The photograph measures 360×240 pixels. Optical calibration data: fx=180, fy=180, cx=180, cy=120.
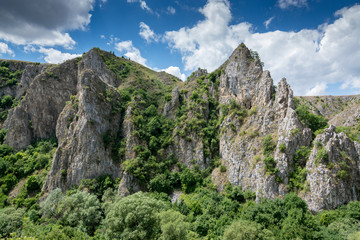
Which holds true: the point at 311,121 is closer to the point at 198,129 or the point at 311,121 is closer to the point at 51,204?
the point at 198,129

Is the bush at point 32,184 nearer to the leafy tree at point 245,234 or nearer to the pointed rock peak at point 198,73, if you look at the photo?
the leafy tree at point 245,234

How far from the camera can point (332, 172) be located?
36.8 m

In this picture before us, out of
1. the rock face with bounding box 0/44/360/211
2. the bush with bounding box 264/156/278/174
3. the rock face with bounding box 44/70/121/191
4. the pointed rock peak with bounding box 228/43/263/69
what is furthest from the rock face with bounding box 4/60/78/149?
the bush with bounding box 264/156/278/174

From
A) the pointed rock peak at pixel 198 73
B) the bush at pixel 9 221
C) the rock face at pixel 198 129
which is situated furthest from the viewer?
the pointed rock peak at pixel 198 73

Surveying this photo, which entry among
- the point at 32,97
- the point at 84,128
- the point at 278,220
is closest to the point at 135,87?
the point at 84,128

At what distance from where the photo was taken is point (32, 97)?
73.9 m

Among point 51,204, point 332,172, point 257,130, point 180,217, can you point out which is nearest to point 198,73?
point 257,130

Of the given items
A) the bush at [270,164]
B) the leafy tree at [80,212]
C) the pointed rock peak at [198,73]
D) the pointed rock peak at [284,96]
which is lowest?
the leafy tree at [80,212]

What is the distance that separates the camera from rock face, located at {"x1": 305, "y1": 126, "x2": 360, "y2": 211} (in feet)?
116

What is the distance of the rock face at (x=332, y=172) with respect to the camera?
116ft

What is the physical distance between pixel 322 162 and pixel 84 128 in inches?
2461

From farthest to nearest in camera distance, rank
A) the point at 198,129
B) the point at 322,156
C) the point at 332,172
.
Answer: the point at 198,129 < the point at 322,156 < the point at 332,172

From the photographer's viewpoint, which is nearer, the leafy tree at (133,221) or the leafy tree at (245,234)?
the leafy tree at (245,234)

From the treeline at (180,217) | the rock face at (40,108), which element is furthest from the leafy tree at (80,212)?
the rock face at (40,108)
